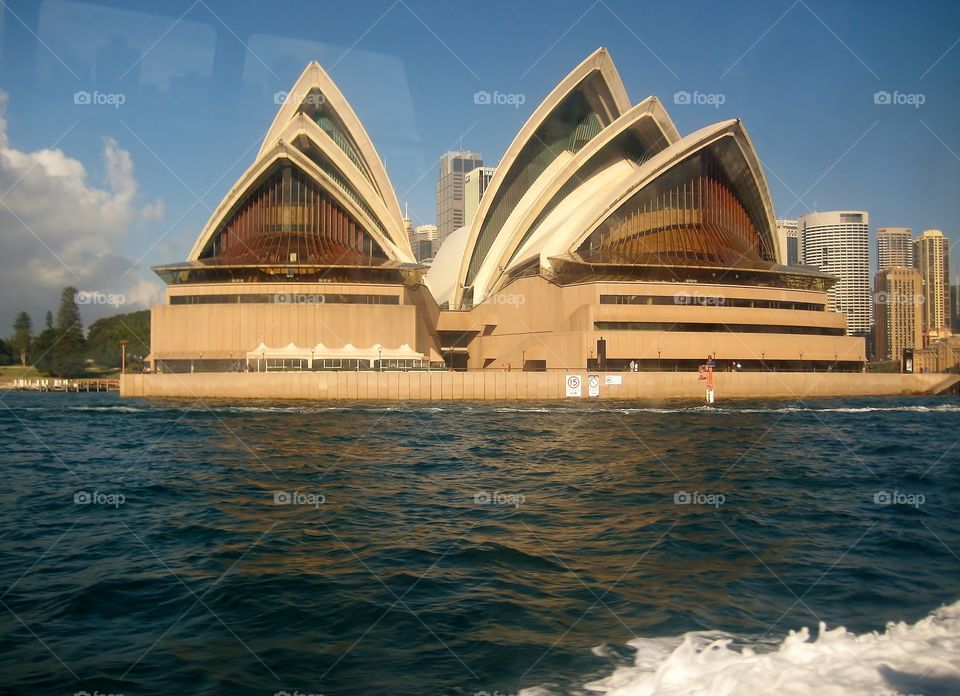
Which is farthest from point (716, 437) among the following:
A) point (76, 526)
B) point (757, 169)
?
point (757, 169)

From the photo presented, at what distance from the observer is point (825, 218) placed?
6186 inches

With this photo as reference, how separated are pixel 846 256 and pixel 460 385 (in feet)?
413

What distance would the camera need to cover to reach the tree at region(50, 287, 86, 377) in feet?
267

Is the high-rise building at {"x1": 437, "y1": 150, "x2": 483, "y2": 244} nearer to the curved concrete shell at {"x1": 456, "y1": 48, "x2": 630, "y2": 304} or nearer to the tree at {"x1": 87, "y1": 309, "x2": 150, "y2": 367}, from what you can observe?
the tree at {"x1": 87, "y1": 309, "x2": 150, "y2": 367}

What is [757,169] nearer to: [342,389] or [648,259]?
[648,259]

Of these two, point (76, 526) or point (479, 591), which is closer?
→ point (479, 591)

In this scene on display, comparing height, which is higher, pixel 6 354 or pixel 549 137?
pixel 549 137

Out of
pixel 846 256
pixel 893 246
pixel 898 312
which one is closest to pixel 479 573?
pixel 898 312

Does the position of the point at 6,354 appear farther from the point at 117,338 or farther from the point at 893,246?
the point at 893,246

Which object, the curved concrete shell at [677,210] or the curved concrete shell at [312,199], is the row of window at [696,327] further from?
the curved concrete shell at [312,199]

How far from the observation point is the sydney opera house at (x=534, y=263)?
5027 cm

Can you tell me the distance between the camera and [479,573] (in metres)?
8.87

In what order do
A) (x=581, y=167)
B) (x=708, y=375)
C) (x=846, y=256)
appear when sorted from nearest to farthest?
(x=708, y=375) → (x=581, y=167) → (x=846, y=256)

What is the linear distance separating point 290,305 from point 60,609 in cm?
4480
